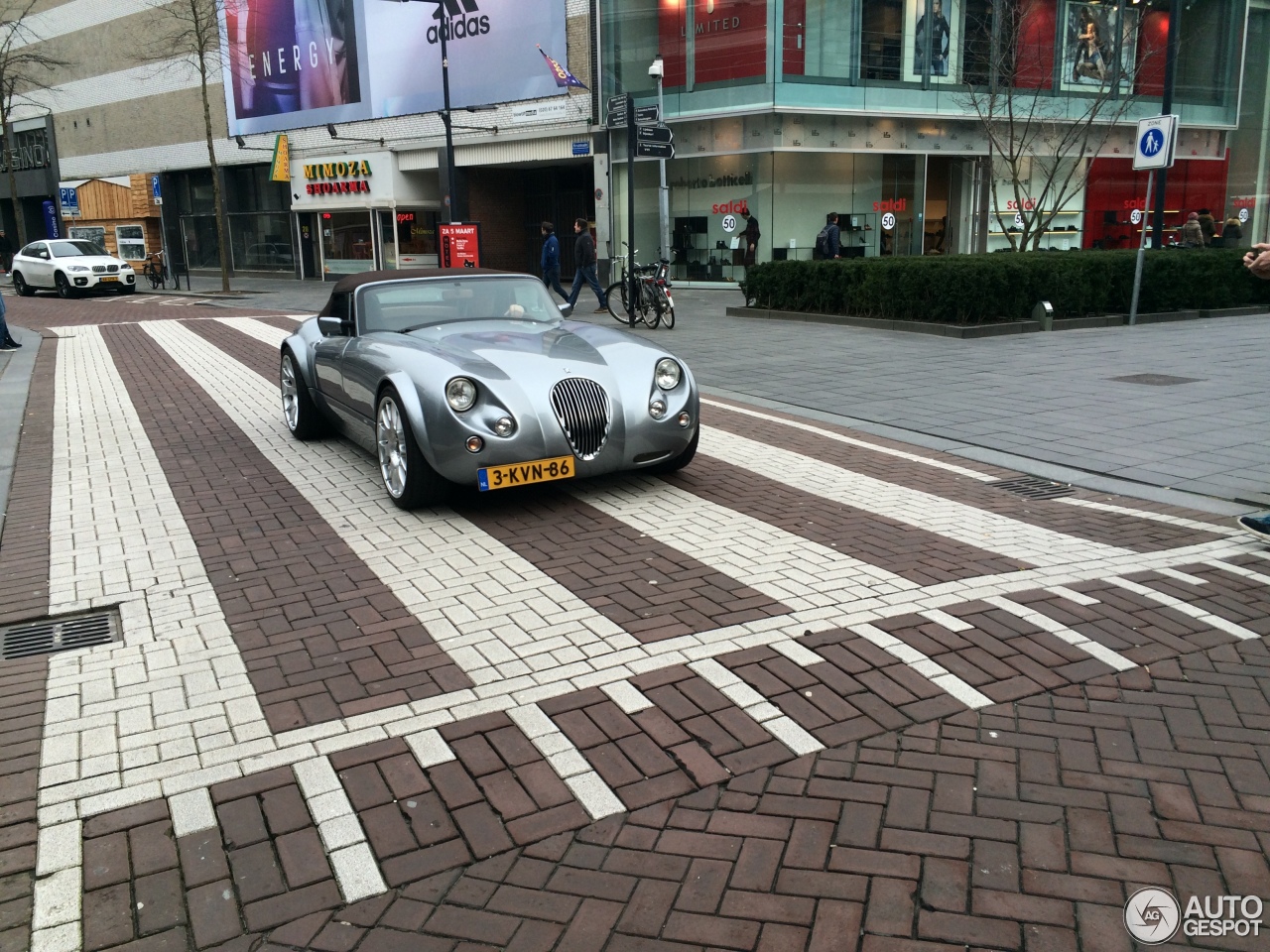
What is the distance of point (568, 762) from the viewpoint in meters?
3.45

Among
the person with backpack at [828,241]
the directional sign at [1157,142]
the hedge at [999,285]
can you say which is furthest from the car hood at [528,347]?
the person with backpack at [828,241]

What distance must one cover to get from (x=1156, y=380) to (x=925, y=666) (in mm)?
8431

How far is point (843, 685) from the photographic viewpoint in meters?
3.98

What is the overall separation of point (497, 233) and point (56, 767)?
1219 inches

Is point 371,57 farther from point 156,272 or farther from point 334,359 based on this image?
point 334,359

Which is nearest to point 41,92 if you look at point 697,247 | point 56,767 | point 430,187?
point 430,187

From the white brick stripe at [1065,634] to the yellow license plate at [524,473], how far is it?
98.8 inches

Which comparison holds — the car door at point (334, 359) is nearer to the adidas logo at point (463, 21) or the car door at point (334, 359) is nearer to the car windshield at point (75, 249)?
the adidas logo at point (463, 21)

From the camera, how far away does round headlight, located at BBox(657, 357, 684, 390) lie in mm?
6633

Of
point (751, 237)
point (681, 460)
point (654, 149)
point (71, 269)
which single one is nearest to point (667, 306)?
point (654, 149)

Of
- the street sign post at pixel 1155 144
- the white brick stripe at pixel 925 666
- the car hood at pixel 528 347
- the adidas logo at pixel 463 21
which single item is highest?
the adidas logo at pixel 463 21

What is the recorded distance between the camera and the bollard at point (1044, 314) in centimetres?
1550

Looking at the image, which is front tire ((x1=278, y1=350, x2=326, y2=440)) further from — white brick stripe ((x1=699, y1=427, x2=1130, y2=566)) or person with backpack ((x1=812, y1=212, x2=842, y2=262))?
person with backpack ((x1=812, y1=212, x2=842, y2=262))

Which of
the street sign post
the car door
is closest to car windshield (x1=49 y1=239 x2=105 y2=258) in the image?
the car door
